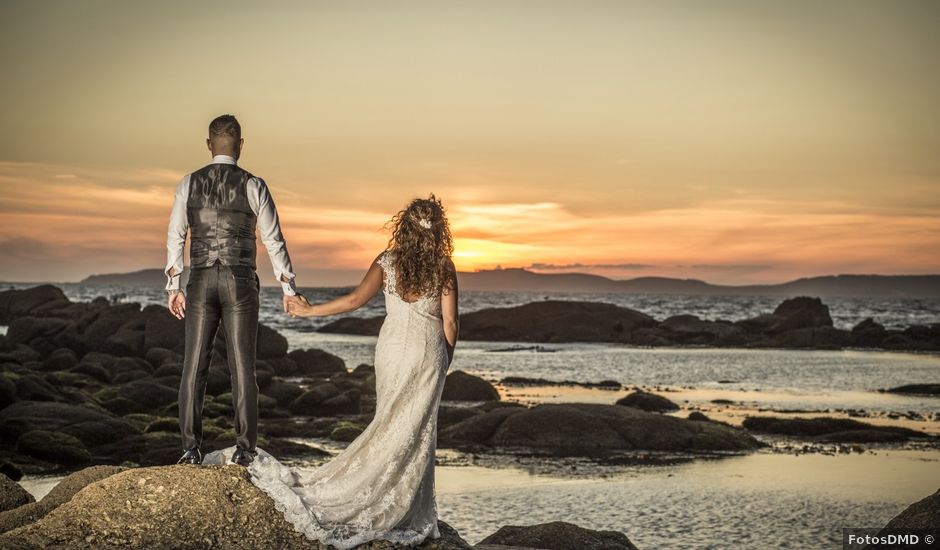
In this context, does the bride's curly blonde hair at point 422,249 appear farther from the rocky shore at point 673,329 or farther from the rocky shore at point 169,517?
the rocky shore at point 673,329

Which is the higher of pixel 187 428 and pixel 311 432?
pixel 187 428

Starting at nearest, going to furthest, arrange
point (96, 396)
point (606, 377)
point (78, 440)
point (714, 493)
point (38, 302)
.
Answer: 1. point (714, 493)
2. point (78, 440)
3. point (96, 396)
4. point (606, 377)
5. point (38, 302)

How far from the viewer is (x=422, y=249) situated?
9555 millimetres

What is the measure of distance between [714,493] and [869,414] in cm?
1494

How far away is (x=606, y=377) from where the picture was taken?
49625 mm

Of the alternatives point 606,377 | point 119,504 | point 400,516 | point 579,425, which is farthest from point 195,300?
point 606,377

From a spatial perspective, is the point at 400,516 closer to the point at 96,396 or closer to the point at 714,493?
the point at 714,493

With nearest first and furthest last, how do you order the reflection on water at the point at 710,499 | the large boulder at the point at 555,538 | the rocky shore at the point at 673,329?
the large boulder at the point at 555,538
the reflection on water at the point at 710,499
the rocky shore at the point at 673,329

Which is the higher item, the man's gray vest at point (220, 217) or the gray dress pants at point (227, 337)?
the man's gray vest at point (220, 217)

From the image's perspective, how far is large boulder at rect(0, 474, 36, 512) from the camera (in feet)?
37.6

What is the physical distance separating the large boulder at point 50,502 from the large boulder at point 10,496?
3.09 feet

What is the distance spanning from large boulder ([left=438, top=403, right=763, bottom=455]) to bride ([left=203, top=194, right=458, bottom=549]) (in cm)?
1736

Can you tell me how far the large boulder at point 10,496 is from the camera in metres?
11.4

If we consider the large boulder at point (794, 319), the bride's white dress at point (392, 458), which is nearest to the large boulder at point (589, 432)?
the bride's white dress at point (392, 458)
